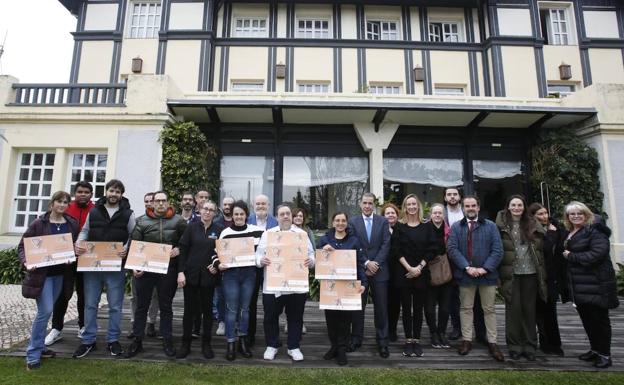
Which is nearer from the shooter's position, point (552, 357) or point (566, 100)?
point (552, 357)

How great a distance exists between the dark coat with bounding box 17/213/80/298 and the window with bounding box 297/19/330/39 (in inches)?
448

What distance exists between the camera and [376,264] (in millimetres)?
4215

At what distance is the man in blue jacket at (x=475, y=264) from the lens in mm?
4188

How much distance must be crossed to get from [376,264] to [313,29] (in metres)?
11.7

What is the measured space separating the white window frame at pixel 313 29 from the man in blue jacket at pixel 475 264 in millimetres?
10912

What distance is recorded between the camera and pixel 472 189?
10234 millimetres

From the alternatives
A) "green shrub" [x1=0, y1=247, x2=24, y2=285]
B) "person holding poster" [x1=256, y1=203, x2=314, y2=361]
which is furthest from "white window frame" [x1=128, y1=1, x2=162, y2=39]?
"person holding poster" [x1=256, y1=203, x2=314, y2=361]

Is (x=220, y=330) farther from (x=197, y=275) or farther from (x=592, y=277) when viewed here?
(x=592, y=277)

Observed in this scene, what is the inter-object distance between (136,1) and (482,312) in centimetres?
1564

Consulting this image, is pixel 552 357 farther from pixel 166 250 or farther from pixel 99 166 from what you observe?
pixel 99 166

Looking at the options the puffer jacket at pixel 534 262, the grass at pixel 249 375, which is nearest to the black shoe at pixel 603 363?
the grass at pixel 249 375

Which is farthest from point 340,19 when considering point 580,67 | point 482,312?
point 482,312

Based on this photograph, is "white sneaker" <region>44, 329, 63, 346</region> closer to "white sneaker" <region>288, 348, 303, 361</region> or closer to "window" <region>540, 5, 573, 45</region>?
"white sneaker" <region>288, 348, 303, 361</region>

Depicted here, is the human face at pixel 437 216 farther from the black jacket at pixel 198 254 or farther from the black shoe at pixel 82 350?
the black shoe at pixel 82 350
